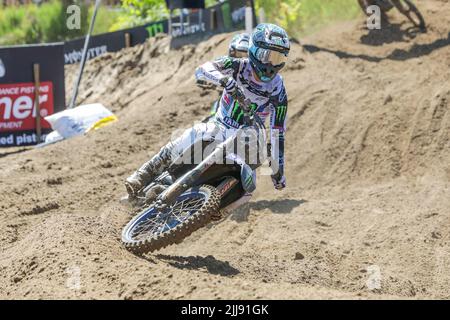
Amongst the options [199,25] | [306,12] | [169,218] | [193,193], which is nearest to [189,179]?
[193,193]

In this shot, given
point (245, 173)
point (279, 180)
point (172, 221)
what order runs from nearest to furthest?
point (172, 221) → point (245, 173) → point (279, 180)

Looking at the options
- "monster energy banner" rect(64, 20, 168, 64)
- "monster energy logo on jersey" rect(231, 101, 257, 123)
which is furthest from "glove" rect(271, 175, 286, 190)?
"monster energy banner" rect(64, 20, 168, 64)

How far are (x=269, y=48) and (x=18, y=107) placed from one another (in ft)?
31.4

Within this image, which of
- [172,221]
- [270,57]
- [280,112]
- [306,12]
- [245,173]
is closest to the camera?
[172,221]

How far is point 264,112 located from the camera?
768 cm

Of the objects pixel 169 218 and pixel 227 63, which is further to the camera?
pixel 227 63

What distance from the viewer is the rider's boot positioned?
7.46 metres

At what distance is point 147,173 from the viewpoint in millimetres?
7547

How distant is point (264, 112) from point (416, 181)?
4006mm

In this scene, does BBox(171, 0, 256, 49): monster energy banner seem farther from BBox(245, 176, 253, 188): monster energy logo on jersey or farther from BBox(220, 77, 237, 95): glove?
BBox(245, 176, 253, 188): monster energy logo on jersey

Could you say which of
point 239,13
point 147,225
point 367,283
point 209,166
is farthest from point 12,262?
point 239,13

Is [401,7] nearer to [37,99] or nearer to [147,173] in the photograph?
[37,99]

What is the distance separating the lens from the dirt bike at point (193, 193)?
21.8 ft

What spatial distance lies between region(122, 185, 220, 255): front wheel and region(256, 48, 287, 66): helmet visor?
4.28ft
